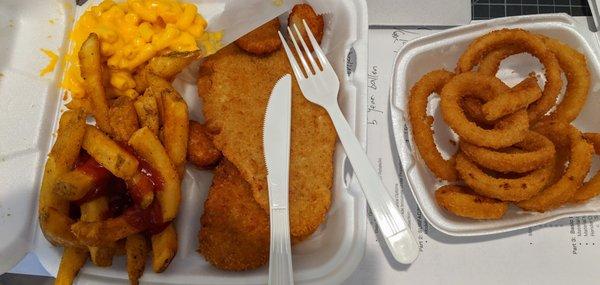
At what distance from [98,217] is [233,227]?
0.36 metres

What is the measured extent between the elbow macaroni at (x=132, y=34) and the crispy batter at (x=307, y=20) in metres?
0.25

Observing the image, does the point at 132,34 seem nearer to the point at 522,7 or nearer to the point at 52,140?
the point at 52,140

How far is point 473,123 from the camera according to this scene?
4.82 feet

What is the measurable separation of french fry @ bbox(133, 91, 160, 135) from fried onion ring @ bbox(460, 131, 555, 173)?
3.01ft

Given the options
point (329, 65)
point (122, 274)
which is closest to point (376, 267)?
point (329, 65)

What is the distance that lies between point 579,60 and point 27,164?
5.74ft

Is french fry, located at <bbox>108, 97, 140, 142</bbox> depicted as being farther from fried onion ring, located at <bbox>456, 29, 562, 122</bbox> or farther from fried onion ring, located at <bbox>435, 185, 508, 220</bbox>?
fried onion ring, located at <bbox>456, 29, 562, 122</bbox>

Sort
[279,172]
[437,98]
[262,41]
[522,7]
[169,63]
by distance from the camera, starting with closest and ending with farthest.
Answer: [279,172] < [169,63] < [262,41] < [437,98] < [522,7]

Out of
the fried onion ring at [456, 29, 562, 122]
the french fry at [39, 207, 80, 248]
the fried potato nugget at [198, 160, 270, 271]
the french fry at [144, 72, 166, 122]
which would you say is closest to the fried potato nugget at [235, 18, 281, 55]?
the french fry at [144, 72, 166, 122]

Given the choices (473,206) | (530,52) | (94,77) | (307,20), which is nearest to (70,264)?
(94,77)

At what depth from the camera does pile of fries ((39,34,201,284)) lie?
1.26 metres

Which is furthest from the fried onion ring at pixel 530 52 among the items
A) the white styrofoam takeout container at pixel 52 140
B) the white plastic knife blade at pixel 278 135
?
the white plastic knife blade at pixel 278 135

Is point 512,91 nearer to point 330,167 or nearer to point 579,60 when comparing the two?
point 579,60

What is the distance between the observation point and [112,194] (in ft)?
4.50
